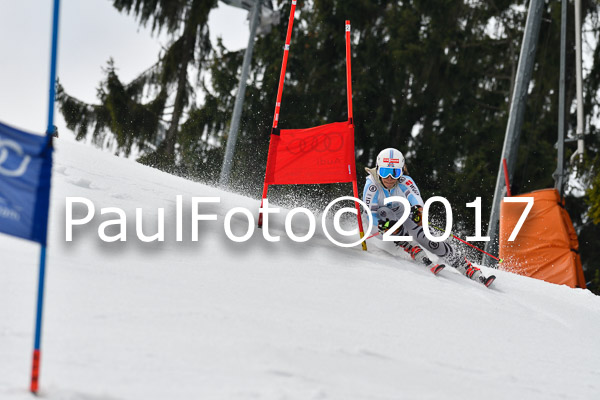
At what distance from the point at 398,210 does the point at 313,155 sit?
109cm

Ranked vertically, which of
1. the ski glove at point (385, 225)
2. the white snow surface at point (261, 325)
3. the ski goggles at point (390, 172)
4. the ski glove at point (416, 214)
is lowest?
the white snow surface at point (261, 325)

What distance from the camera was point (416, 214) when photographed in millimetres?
6754

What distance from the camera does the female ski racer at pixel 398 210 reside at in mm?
6648

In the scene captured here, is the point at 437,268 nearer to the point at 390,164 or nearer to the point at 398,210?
the point at 398,210

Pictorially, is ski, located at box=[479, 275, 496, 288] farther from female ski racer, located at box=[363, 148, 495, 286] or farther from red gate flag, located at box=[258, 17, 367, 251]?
red gate flag, located at box=[258, 17, 367, 251]

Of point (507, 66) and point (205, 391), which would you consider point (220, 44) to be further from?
point (205, 391)

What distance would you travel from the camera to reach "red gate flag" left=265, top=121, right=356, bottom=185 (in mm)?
6309

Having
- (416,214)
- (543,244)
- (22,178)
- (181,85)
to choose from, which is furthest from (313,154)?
(181,85)

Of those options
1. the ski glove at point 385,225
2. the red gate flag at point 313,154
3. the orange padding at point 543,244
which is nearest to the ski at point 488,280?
the ski glove at point 385,225

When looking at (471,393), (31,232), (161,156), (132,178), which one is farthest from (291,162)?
(161,156)

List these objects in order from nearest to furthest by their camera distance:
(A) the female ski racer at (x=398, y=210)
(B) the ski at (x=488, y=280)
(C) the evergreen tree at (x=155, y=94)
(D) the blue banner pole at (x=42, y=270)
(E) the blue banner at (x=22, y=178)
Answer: (D) the blue banner pole at (x=42, y=270), (E) the blue banner at (x=22, y=178), (B) the ski at (x=488, y=280), (A) the female ski racer at (x=398, y=210), (C) the evergreen tree at (x=155, y=94)

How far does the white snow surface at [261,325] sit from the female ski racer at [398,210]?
411mm

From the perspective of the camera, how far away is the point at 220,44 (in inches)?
798

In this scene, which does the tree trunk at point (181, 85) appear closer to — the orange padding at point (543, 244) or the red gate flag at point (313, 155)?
the orange padding at point (543, 244)
